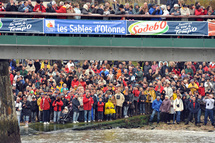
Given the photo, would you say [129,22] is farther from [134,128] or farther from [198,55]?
[134,128]

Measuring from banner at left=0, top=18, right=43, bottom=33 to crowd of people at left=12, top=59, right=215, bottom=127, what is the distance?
5289 millimetres

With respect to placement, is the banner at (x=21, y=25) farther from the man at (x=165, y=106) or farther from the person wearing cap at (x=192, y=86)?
the person wearing cap at (x=192, y=86)

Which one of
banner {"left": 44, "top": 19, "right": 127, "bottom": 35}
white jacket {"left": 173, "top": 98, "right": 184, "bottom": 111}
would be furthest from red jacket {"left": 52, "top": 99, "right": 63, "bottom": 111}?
white jacket {"left": 173, "top": 98, "right": 184, "bottom": 111}

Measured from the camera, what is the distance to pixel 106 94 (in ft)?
97.0

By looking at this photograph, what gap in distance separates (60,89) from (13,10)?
723 centimetres

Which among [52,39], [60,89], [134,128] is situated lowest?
[134,128]

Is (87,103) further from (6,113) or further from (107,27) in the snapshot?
(107,27)

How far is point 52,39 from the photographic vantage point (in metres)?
24.6

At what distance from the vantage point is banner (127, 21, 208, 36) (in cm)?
2495

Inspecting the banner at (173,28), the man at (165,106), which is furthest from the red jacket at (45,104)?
the banner at (173,28)

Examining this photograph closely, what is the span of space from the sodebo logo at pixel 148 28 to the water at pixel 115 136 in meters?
6.29

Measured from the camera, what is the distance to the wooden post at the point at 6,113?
2538 centimetres

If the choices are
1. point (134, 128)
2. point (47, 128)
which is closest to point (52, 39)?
point (47, 128)

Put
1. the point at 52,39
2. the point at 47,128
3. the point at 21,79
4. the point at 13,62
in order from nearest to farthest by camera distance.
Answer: the point at 52,39 < the point at 47,128 < the point at 21,79 < the point at 13,62
